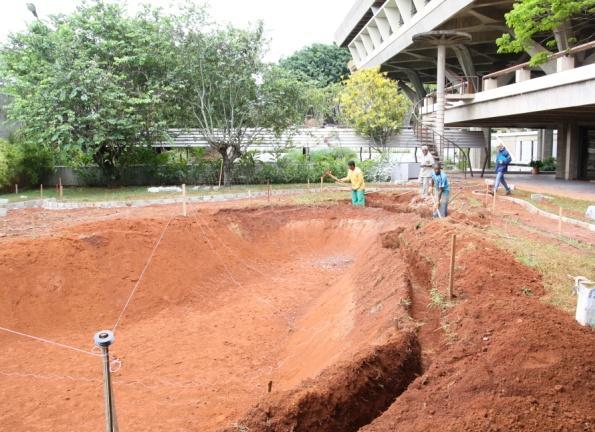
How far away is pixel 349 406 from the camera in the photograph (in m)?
5.07

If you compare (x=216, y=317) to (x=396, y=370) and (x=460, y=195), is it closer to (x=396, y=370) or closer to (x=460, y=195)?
(x=396, y=370)

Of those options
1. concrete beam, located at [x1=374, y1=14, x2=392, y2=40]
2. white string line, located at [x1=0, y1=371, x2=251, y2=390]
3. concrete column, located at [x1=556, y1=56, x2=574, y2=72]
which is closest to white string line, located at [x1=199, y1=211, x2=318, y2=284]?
white string line, located at [x1=0, y1=371, x2=251, y2=390]

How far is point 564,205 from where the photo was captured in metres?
15.5

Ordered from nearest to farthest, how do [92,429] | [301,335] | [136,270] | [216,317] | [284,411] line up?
[284,411], [92,429], [301,335], [216,317], [136,270]

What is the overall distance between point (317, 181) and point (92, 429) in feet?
70.6

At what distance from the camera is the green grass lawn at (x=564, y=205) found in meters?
13.7

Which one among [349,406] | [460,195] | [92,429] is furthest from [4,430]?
[460,195]

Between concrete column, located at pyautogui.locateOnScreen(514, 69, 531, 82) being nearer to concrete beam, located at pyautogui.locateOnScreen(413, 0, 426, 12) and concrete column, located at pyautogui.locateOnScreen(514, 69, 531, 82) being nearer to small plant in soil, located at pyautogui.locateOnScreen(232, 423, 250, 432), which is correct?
concrete beam, located at pyautogui.locateOnScreen(413, 0, 426, 12)

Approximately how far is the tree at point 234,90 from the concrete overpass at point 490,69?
8329mm

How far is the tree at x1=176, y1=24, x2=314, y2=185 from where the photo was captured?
22562mm

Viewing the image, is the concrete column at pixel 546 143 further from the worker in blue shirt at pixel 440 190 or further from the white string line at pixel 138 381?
the white string line at pixel 138 381

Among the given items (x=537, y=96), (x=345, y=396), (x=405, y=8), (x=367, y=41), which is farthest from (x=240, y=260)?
(x=367, y=41)

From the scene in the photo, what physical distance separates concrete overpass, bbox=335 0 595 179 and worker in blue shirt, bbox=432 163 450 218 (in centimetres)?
750

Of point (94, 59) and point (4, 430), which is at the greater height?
point (94, 59)
